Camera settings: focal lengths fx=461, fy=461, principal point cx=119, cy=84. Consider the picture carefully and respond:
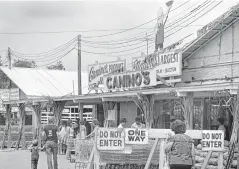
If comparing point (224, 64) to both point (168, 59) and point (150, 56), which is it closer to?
point (168, 59)

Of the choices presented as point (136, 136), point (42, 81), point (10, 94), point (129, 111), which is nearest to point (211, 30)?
point (129, 111)

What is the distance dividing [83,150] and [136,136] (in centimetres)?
345

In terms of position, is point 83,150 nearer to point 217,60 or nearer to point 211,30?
point 217,60

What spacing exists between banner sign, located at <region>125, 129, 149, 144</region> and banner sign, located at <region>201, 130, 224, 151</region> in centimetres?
117

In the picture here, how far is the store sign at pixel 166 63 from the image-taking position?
18.0 m

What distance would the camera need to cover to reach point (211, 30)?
57.3ft

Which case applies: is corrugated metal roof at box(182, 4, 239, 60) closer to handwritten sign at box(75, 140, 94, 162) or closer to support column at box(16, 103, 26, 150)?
handwritten sign at box(75, 140, 94, 162)

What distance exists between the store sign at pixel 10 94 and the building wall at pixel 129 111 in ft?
28.8

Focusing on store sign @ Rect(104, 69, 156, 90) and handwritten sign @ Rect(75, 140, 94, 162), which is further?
store sign @ Rect(104, 69, 156, 90)

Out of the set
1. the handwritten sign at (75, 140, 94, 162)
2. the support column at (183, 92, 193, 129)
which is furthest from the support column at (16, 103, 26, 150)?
the handwritten sign at (75, 140, 94, 162)

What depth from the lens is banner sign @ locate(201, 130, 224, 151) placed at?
31.0 ft

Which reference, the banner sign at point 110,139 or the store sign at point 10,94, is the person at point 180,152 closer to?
the banner sign at point 110,139

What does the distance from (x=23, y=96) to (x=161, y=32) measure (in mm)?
11746

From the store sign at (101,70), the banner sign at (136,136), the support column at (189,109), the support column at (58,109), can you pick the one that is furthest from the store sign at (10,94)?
the banner sign at (136,136)
